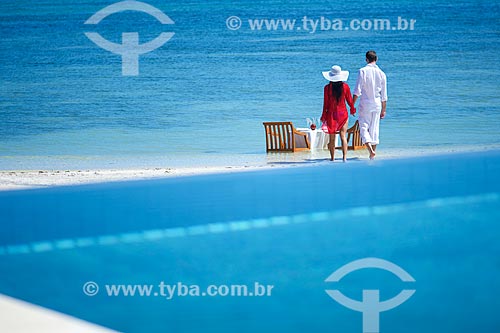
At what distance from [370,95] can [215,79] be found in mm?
21742

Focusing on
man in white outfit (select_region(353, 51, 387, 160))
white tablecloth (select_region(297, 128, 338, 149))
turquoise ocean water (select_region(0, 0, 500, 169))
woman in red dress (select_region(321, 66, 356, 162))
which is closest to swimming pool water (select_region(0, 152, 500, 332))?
man in white outfit (select_region(353, 51, 387, 160))

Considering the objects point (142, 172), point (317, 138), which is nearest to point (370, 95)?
point (317, 138)

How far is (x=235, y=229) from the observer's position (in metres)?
5.43

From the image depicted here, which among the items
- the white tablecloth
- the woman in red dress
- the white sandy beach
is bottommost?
the white sandy beach

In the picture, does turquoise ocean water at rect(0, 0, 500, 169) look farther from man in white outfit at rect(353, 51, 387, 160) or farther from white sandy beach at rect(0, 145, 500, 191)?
man in white outfit at rect(353, 51, 387, 160)

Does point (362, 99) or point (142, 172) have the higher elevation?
point (362, 99)

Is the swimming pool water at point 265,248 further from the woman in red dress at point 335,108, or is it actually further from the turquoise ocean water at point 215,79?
the turquoise ocean water at point 215,79

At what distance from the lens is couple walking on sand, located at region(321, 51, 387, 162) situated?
9109 mm

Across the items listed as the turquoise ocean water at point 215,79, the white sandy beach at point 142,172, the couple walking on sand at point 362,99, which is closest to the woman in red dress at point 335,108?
the couple walking on sand at point 362,99

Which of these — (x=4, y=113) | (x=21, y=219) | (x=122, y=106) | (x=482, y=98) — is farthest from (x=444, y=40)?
(x=21, y=219)

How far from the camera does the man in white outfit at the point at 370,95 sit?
29.8 ft

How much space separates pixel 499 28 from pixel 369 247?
31.7 m

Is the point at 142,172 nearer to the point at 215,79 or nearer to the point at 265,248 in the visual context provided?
the point at 265,248

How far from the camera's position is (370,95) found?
9.22 metres
